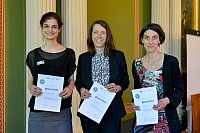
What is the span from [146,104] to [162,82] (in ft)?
0.66

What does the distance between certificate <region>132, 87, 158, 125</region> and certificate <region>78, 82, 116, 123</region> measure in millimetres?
203

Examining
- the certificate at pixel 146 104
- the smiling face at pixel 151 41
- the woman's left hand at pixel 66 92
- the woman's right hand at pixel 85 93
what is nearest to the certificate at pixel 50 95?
the woman's left hand at pixel 66 92

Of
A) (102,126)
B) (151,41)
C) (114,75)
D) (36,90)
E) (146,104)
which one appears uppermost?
(151,41)

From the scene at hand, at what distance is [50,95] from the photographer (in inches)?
89.5

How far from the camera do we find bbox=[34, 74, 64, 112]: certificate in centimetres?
225

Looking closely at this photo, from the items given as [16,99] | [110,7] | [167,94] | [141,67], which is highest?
[110,7]

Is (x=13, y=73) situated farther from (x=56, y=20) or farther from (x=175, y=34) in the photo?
(x=175, y=34)

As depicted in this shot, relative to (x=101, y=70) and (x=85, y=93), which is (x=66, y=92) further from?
(x=101, y=70)

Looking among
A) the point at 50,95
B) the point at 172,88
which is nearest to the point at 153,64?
the point at 172,88

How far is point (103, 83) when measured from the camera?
235 centimetres

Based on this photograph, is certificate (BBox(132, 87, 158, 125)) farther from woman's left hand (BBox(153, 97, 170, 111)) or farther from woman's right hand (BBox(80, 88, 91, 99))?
woman's right hand (BBox(80, 88, 91, 99))

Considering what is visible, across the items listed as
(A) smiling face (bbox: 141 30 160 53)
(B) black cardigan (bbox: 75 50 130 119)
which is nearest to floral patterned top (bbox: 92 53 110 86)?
(B) black cardigan (bbox: 75 50 130 119)

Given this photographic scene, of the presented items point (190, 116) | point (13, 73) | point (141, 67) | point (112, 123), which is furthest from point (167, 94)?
point (190, 116)

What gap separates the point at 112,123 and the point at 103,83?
12.7 inches
